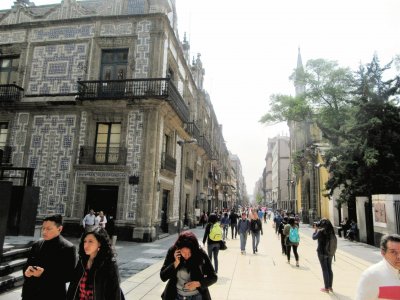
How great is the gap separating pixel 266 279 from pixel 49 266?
6.36m

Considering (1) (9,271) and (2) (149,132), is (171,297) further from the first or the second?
(2) (149,132)

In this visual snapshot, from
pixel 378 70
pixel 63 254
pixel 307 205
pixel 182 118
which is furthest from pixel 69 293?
pixel 307 205

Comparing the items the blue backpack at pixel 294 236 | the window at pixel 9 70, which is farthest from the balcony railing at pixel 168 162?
the window at pixel 9 70

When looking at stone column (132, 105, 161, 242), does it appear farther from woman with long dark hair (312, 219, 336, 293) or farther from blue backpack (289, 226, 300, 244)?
woman with long dark hair (312, 219, 336, 293)

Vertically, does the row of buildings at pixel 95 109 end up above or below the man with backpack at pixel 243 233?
above

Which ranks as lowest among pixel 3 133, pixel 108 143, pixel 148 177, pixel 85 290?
pixel 85 290

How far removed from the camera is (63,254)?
3574 mm

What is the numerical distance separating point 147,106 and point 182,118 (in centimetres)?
385

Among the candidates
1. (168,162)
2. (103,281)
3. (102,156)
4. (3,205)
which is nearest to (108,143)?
(102,156)

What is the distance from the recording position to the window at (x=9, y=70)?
19359 mm

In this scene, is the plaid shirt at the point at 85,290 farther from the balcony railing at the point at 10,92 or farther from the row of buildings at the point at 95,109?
the balcony railing at the point at 10,92

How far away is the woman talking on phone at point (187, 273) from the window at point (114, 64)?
1604 centimetres

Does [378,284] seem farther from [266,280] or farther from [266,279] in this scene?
[266,279]

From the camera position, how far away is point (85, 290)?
124 inches
